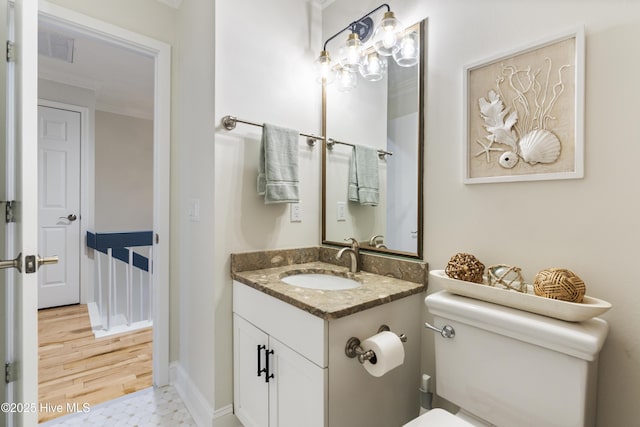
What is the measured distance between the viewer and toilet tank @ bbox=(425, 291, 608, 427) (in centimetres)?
77

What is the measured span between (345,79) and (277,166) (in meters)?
0.62

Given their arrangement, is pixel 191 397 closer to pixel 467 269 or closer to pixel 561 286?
pixel 467 269

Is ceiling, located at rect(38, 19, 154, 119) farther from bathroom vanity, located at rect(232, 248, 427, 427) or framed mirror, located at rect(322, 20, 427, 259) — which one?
bathroom vanity, located at rect(232, 248, 427, 427)

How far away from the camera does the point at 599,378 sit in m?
0.90

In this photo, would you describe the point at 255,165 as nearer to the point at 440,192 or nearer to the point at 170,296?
the point at 440,192

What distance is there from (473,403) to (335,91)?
61.8 inches

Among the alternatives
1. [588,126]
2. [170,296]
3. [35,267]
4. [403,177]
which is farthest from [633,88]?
[170,296]

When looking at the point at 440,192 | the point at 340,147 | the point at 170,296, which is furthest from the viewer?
the point at 170,296

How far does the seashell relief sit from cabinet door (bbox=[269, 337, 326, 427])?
38.9 inches

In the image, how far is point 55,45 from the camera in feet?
7.95

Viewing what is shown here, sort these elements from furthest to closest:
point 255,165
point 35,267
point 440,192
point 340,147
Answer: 1. point 340,147
2. point 255,165
3. point 440,192
4. point 35,267

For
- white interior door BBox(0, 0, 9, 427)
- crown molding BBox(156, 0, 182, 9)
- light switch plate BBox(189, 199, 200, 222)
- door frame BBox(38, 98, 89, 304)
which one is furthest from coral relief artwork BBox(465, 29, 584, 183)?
door frame BBox(38, 98, 89, 304)

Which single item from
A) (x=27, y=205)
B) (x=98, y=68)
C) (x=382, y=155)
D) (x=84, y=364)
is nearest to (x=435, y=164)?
(x=382, y=155)

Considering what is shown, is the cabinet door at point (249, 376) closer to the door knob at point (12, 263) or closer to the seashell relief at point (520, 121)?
the door knob at point (12, 263)
